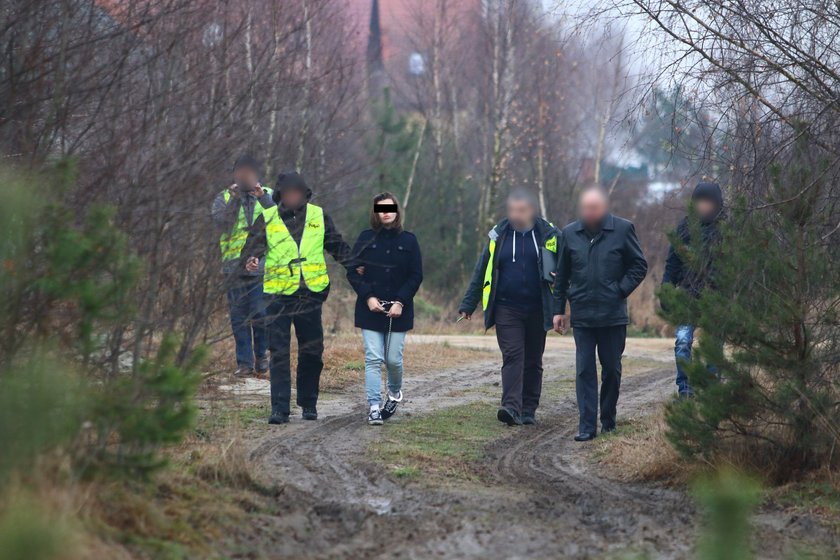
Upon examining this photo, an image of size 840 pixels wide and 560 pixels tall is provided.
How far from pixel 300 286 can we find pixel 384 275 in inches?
30.8

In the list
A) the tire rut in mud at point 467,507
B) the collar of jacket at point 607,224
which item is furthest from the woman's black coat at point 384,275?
the collar of jacket at point 607,224

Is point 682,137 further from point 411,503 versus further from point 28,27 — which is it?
point 28,27

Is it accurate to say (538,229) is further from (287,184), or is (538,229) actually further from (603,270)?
(287,184)

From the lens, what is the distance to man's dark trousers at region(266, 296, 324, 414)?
9.37 meters

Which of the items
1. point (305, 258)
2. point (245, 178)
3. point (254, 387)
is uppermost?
point (245, 178)

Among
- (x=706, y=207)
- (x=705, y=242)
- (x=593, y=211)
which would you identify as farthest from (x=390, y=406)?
(x=705, y=242)

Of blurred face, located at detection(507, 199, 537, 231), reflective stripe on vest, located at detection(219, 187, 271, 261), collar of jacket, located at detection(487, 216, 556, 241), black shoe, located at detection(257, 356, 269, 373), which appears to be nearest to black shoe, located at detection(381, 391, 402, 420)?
collar of jacket, located at detection(487, 216, 556, 241)

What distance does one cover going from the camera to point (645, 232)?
29875 millimetres

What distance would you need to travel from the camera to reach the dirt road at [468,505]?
5.46 metres

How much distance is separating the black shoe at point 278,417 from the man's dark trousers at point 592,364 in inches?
94.7

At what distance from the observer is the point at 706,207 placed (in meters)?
8.16

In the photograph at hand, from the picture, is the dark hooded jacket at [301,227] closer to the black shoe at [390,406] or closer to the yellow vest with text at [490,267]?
the black shoe at [390,406]

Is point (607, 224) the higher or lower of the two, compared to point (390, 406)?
higher

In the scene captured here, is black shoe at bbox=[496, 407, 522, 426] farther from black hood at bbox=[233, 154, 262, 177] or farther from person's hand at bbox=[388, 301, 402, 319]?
black hood at bbox=[233, 154, 262, 177]
